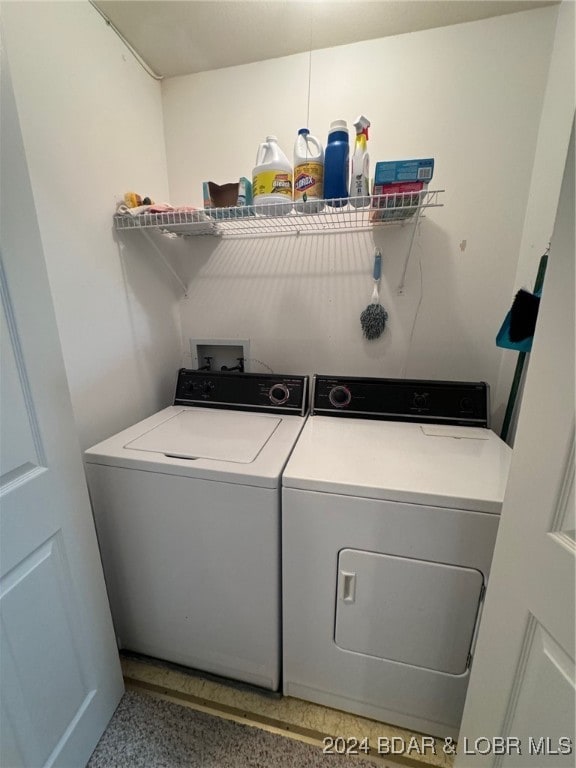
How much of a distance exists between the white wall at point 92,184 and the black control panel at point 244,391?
0.77 feet

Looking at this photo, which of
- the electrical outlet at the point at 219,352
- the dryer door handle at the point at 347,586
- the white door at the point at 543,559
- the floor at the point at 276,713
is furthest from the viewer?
the electrical outlet at the point at 219,352

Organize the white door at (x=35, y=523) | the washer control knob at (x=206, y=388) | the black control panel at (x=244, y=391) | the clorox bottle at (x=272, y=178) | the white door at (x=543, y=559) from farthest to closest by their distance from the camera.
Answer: the washer control knob at (x=206, y=388), the black control panel at (x=244, y=391), the clorox bottle at (x=272, y=178), the white door at (x=35, y=523), the white door at (x=543, y=559)

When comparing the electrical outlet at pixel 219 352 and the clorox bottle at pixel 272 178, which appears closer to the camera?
the clorox bottle at pixel 272 178

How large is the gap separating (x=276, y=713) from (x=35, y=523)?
1.24 m

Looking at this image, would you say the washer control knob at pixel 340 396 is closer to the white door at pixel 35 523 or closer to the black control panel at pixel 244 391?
the black control panel at pixel 244 391

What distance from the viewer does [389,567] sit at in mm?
1004

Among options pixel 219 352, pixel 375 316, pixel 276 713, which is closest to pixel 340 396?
pixel 375 316

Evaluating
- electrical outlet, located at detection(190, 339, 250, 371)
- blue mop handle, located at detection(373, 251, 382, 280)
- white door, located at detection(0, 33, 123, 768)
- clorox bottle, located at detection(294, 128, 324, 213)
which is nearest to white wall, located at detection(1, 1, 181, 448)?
electrical outlet, located at detection(190, 339, 250, 371)

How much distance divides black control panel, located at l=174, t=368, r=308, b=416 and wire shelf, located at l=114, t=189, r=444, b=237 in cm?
76

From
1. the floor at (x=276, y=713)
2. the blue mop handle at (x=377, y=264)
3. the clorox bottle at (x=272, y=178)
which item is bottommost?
the floor at (x=276, y=713)

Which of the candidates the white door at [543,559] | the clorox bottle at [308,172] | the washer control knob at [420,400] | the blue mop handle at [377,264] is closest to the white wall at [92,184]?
the clorox bottle at [308,172]

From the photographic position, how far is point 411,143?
1.48 metres

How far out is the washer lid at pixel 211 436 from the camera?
1163 millimetres

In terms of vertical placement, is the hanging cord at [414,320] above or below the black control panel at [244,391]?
above
